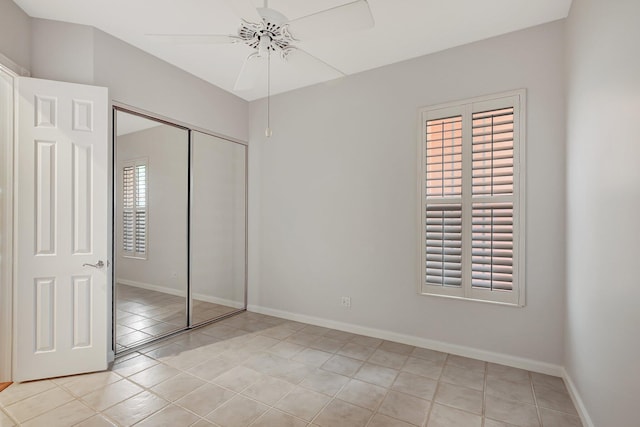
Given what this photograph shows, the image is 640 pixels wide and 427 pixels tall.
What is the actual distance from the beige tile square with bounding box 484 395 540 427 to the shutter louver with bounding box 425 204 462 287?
39.3 inches

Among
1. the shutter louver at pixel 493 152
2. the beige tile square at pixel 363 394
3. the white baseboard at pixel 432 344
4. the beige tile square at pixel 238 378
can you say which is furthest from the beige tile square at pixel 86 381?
the shutter louver at pixel 493 152

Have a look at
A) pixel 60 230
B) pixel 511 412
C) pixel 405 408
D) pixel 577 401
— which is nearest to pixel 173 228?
pixel 60 230

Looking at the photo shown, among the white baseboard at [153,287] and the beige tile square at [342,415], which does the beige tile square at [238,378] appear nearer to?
the beige tile square at [342,415]

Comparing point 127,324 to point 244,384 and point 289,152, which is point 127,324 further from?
point 289,152

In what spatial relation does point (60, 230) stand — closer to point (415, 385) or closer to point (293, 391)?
point (293, 391)

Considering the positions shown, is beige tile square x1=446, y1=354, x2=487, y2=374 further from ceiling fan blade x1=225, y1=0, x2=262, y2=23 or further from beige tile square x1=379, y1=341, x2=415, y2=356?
ceiling fan blade x1=225, y1=0, x2=262, y2=23

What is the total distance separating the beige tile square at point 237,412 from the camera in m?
2.03

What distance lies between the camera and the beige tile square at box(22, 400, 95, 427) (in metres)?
1.99

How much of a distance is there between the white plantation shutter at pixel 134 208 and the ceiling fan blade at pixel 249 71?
4.53ft

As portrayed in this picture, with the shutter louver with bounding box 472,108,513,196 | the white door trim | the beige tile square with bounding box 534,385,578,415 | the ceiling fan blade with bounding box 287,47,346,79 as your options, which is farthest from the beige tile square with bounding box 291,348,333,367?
the ceiling fan blade with bounding box 287,47,346,79

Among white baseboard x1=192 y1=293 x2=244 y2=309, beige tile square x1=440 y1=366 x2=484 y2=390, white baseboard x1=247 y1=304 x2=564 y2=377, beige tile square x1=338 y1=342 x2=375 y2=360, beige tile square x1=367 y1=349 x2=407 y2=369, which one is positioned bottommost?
beige tile square x1=338 y1=342 x2=375 y2=360

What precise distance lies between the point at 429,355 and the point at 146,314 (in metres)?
2.94

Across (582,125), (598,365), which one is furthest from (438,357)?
(582,125)

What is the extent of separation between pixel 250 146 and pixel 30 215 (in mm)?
2580
